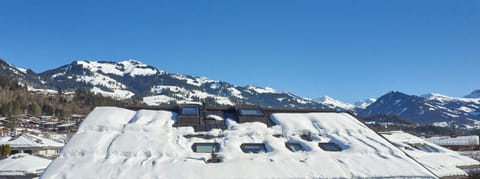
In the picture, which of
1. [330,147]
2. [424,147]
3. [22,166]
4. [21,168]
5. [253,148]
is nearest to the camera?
[253,148]

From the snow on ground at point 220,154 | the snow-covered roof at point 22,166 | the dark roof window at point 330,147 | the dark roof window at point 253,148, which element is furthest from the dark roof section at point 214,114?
the snow-covered roof at point 22,166

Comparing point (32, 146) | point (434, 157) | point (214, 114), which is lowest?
point (32, 146)

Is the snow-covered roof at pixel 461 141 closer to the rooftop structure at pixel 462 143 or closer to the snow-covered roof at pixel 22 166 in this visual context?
the rooftop structure at pixel 462 143

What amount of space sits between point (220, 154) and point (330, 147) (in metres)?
3.89

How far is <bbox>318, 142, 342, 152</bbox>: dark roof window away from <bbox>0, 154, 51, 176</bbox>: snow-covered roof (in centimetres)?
1563

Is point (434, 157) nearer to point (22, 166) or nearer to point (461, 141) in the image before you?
point (22, 166)

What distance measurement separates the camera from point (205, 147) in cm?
1212

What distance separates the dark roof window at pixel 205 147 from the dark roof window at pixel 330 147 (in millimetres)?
3558

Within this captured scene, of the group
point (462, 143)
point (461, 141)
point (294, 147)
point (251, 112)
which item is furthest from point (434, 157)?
point (461, 141)

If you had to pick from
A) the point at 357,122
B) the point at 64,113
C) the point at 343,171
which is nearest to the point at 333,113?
the point at 357,122

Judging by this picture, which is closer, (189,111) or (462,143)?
(189,111)

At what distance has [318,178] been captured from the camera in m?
10.5

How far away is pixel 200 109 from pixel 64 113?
460 ft

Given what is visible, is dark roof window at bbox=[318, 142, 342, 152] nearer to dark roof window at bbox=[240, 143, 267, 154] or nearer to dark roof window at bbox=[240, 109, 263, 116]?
dark roof window at bbox=[240, 143, 267, 154]
